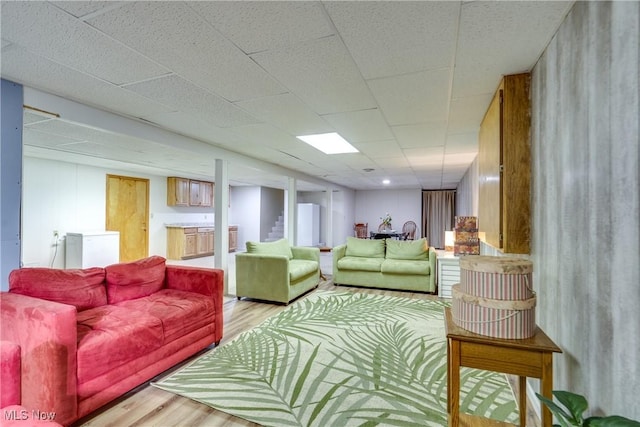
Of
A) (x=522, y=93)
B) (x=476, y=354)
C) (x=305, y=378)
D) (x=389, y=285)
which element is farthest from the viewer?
(x=389, y=285)

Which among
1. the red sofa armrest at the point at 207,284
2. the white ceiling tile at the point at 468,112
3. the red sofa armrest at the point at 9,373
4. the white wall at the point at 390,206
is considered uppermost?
the white ceiling tile at the point at 468,112

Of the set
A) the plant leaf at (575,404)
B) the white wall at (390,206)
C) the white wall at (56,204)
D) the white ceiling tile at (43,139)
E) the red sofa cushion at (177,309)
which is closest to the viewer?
the plant leaf at (575,404)

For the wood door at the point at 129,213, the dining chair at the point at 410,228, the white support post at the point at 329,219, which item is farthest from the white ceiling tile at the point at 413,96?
the dining chair at the point at 410,228

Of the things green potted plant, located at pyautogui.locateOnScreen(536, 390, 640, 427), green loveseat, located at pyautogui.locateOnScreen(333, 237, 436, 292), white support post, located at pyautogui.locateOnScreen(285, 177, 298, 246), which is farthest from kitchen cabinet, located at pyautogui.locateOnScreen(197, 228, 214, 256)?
green potted plant, located at pyautogui.locateOnScreen(536, 390, 640, 427)

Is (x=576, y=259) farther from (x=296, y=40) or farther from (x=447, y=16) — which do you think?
(x=296, y=40)

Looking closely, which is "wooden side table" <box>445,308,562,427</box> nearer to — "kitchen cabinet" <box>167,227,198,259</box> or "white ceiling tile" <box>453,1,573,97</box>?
"white ceiling tile" <box>453,1,573,97</box>

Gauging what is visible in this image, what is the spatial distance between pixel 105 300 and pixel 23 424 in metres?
1.58

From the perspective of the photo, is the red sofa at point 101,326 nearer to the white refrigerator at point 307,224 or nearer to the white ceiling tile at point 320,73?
the white ceiling tile at point 320,73

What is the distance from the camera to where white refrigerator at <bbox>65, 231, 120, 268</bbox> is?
5.44 meters

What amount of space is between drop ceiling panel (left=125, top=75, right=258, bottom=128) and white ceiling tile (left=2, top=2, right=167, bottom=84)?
13cm

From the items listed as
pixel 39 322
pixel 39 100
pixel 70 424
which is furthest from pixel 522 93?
pixel 39 100

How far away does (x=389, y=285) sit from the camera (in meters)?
4.89

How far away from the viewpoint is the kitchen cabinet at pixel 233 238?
30.5 ft

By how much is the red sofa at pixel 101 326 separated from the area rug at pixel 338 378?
0.27 metres
